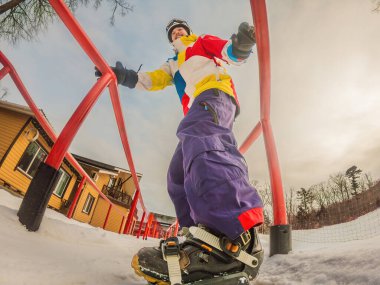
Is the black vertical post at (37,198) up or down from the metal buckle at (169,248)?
up

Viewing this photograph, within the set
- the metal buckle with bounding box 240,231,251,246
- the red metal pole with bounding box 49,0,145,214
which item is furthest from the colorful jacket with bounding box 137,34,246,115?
the metal buckle with bounding box 240,231,251,246

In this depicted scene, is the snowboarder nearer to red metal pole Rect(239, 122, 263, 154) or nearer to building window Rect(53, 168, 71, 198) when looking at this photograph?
red metal pole Rect(239, 122, 263, 154)

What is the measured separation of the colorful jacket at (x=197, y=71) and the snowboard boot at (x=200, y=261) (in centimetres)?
66

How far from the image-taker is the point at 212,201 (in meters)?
0.65

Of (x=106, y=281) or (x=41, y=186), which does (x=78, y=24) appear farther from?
(x=106, y=281)

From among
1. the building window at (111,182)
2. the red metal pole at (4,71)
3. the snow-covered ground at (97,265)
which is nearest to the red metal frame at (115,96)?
the snow-covered ground at (97,265)

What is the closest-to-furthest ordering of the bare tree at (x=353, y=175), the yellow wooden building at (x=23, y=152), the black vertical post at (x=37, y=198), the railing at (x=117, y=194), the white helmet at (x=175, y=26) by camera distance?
the black vertical post at (x=37, y=198)
the white helmet at (x=175, y=26)
the yellow wooden building at (x=23, y=152)
the railing at (x=117, y=194)
the bare tree at (x=353, y=175)

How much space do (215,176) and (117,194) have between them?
15102 mm

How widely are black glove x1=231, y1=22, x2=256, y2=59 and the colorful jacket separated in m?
0.03

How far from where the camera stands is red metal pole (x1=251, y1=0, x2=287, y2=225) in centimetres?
82

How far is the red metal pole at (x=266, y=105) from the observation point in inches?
32.3

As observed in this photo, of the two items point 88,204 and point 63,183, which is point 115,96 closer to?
point 63,183

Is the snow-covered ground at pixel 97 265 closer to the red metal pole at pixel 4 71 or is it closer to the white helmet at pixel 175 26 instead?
the red metal pole at pixel 4 71

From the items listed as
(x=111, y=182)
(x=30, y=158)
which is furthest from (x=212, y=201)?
(x=111, y=182)
